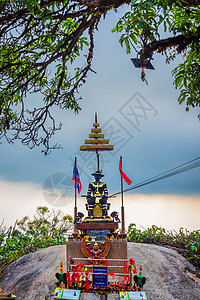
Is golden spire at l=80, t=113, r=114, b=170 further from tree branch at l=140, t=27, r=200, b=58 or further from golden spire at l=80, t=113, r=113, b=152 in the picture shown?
tree branch at l=140, t=27, r=200, b=58

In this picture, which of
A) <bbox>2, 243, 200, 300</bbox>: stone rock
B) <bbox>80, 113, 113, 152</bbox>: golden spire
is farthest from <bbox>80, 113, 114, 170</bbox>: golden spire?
<bbox>2, 243, 200, 300</bbox>: stone rock

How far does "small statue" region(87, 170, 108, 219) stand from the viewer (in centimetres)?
→ 1048

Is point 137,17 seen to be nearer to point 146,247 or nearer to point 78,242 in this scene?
point 78,242

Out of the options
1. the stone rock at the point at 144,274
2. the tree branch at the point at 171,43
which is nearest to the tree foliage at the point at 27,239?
the stone rock at the point at 144,274

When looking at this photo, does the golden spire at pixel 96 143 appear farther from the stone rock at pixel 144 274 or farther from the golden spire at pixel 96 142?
the stone rock at pixel 144 274

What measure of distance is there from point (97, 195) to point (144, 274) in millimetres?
3169

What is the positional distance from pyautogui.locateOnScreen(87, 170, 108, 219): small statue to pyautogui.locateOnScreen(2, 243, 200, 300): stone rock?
2259 mm

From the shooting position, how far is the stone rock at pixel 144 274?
8.87 metres

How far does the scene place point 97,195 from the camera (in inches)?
427

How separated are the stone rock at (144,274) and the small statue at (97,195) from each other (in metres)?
2.26

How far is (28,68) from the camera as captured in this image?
714cm

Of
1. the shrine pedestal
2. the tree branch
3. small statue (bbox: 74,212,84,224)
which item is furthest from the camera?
small statue (bbox: 74,212,84,224)

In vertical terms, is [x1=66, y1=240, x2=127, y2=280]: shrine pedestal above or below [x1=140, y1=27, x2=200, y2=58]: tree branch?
below

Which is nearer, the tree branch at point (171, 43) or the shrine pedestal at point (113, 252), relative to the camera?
the tree branch at point (171, 43)
